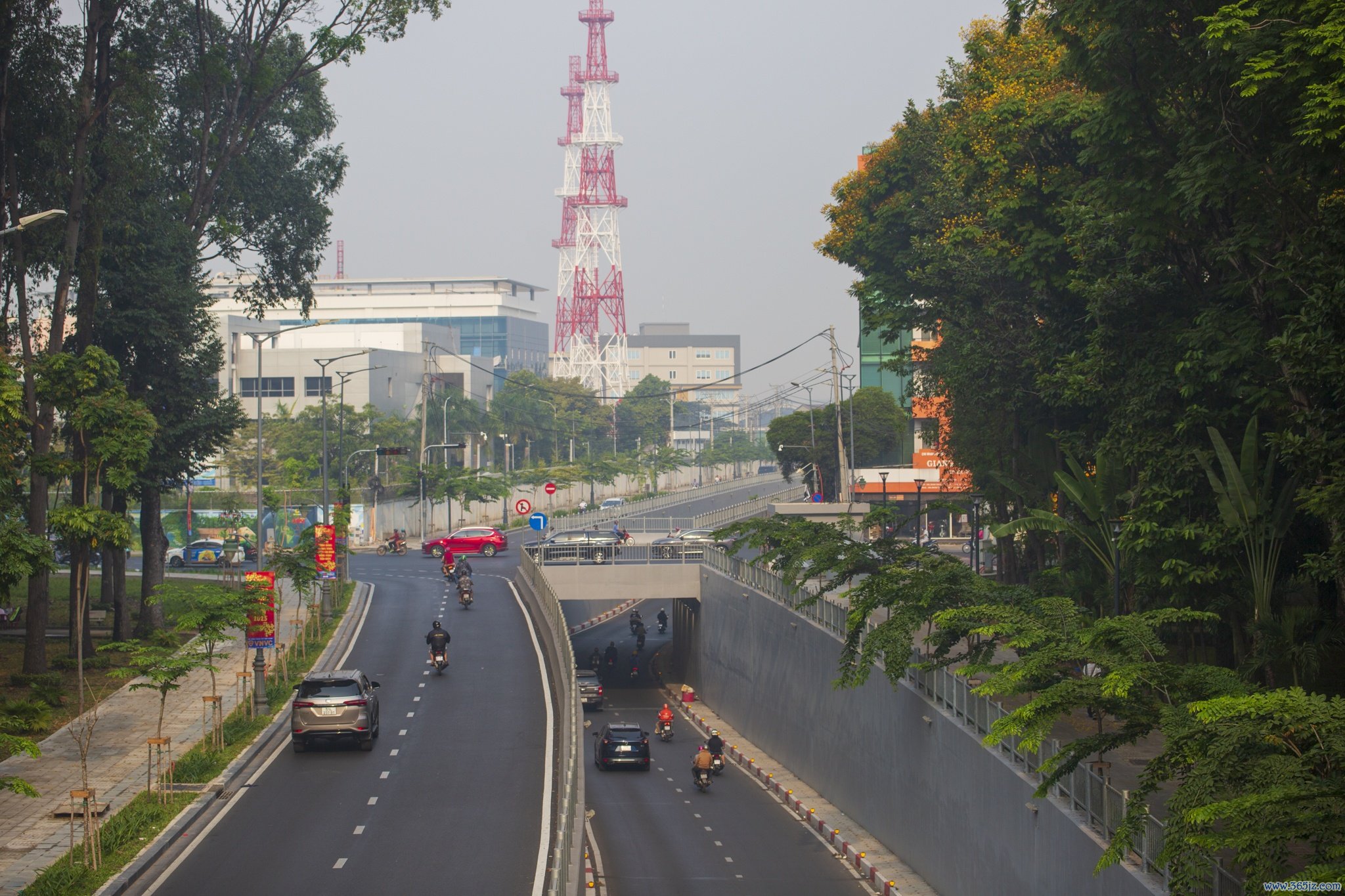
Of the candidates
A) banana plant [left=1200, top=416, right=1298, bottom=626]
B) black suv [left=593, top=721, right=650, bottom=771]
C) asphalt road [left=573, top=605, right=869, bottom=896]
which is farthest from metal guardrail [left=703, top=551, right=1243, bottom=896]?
black suv [left=593, top=721, right=650, bottom=771]

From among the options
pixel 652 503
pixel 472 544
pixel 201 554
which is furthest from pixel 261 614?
pixel 652 503

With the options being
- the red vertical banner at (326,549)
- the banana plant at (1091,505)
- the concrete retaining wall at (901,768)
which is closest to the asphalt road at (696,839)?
the concrete retaining wall at (901,768)

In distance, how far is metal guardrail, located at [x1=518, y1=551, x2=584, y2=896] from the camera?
52.7 feet

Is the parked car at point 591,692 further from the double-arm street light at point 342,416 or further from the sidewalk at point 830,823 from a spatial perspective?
the double-arm street light at point 342,416

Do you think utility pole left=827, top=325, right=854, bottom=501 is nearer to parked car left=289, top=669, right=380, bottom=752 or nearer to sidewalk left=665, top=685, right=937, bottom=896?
sidewalk left=665, top=685, right=937, bottom=896

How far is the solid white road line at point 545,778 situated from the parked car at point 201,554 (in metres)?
31.0

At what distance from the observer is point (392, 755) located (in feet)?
90.4

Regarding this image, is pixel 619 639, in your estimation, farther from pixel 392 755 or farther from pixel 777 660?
pixel 392 755

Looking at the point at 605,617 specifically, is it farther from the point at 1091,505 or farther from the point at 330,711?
the point at 1091,505

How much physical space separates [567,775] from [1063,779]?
26.4 feet

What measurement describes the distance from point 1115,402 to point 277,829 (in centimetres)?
1888

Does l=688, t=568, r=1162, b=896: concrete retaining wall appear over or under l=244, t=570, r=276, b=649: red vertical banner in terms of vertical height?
under

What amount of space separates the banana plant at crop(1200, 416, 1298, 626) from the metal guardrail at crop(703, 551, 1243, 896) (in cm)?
462

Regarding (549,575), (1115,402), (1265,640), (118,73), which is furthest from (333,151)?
(1265,640)
